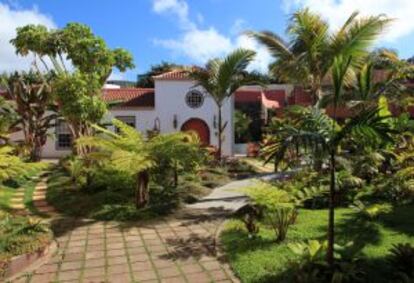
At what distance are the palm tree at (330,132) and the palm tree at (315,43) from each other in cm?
573

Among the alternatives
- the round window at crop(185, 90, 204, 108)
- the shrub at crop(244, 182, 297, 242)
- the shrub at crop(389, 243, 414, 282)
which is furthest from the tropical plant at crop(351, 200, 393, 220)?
the round window at crop(185, 90, 204, 108)

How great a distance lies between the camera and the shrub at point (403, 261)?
5.38 meters

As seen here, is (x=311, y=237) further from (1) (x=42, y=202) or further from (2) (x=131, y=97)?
(2) (x=131, y=97)

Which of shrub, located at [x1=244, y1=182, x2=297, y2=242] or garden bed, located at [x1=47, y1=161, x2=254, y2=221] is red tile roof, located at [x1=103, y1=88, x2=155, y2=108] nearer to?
garden bed, located at [x1=47, y1=161, x2=254, y2=221]

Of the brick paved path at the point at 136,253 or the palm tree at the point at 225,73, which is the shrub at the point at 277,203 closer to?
the brick paved path at the point at 136,253

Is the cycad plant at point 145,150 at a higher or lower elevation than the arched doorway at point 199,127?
lower

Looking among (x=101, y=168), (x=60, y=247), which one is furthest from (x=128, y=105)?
(x=60, y=247)

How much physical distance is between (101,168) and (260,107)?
822 inches

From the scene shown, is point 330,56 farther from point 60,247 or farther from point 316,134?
point 60,247

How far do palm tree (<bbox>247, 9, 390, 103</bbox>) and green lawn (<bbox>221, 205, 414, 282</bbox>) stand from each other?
14.1ft

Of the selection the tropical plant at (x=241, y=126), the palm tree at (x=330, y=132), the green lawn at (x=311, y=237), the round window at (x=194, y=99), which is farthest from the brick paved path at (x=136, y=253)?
the tropical plant at (x=241, y=126)

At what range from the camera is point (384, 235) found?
23.5 feet

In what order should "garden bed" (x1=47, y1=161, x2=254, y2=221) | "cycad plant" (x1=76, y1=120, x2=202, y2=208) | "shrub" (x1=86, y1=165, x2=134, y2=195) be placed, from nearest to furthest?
"garden bed" (x1=47, y1=161, x2=254, y2=221) < "cycad plant" (x1=76, y1=120, x2=202, y2=208) < "shrub" (x1=86, y1=165, x2=134, y2=195)

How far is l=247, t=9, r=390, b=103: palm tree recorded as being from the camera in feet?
37.4
